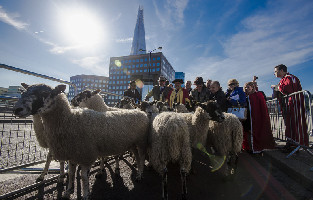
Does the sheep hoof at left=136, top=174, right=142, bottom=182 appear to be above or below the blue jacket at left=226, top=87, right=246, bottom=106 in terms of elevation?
below

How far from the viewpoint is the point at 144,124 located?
11.7ft

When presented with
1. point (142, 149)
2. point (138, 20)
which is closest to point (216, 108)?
point (142, 149)

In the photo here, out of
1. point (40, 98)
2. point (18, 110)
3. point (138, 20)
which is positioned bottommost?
point (18, 110)

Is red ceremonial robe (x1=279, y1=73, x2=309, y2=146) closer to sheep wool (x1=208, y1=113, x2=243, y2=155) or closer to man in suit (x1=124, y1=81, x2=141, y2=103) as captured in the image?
sheep wool (x1=208, y1=113, x2=243, y2=155)

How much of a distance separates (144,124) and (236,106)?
3239 millimetres

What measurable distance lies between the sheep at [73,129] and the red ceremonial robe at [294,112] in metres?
4.76

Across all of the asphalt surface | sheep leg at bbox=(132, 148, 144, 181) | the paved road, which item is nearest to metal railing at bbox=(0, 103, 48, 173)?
the asphalt surface

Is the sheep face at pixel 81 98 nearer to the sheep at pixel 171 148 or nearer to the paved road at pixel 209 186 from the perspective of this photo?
the paved road at pixel 209 186

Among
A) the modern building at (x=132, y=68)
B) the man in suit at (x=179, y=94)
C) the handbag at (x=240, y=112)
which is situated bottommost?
the handbag at (x=240, y=112)

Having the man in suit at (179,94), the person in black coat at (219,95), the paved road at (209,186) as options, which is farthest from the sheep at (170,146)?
the man in suit at (179,94)

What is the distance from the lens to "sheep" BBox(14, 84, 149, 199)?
98.7 inches

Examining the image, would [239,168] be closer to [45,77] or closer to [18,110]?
[18,110]

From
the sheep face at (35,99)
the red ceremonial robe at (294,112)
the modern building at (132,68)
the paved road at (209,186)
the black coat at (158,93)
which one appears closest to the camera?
the sheep face at (35,99)

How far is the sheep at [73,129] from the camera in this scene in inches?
98.7
